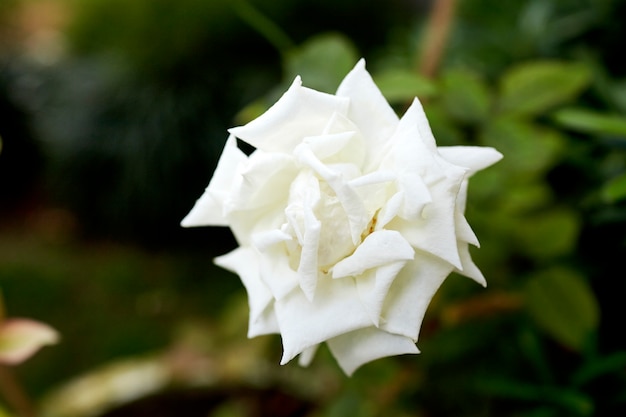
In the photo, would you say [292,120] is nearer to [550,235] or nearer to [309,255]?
A: [309,255]

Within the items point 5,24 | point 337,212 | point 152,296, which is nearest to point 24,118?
point 5,24

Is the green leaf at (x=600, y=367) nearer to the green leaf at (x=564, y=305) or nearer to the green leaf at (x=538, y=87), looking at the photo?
the green leaf at (x=564, y=305)

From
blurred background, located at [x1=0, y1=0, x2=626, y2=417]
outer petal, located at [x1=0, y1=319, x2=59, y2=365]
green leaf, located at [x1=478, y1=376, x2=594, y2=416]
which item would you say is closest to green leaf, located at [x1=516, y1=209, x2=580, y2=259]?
blurred background, located at [x1=0, y1=0, x2=626, y2=417]

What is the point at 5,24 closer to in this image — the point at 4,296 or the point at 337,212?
the point at 4,296

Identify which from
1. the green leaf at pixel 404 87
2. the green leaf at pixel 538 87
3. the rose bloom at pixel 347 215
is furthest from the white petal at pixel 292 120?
the green leaf at pixel 538 87

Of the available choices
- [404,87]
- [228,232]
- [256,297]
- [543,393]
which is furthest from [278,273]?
[228,232]

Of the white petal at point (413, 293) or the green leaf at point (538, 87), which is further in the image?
the green leaf at point (538, 87)
